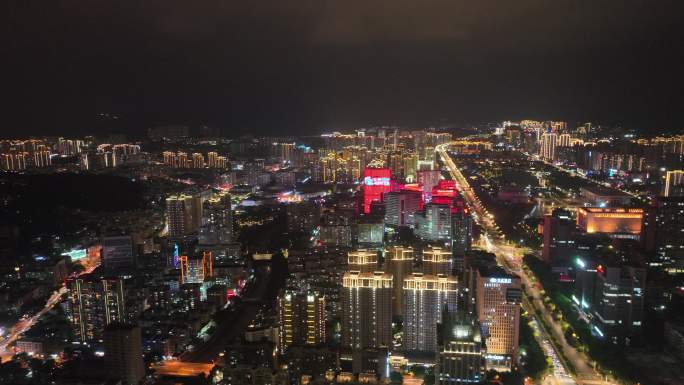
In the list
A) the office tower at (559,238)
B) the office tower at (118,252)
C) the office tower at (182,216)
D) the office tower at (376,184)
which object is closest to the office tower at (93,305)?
the office tower at (118,252)

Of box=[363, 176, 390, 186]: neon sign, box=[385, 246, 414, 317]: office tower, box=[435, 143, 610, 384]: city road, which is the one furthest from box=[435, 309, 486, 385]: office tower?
box=[363, 176, 390, 186]: neon sign

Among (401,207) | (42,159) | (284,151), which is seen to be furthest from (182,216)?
(284,151)

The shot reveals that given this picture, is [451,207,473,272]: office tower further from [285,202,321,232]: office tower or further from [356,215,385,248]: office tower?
[285,202,321,232]: office tower

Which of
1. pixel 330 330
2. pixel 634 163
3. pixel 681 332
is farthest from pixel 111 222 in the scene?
pixel 634 163

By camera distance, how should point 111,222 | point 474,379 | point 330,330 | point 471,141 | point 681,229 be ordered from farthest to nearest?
point 471,141, point 111,222, point 681,229, point 330,330, point 474,379

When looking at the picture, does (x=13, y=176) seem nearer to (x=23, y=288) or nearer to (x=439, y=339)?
(x=23, y=288)

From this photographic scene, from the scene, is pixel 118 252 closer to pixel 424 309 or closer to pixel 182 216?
pixel 182 216
